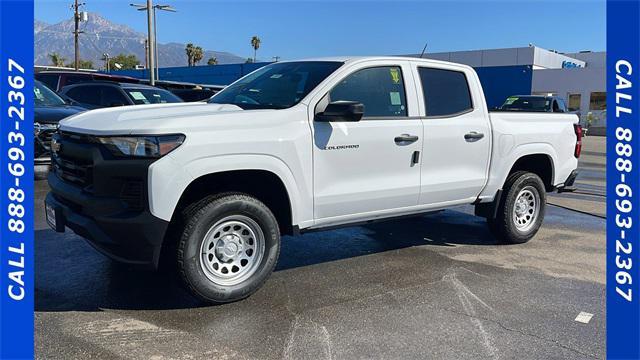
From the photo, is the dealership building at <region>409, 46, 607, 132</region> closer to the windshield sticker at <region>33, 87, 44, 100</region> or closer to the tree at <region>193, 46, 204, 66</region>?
the windshield sticker at <region>33, 87, 44, 100</region>

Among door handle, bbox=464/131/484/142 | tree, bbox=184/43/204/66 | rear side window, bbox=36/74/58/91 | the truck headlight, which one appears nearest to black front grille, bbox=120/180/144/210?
the truck headlight

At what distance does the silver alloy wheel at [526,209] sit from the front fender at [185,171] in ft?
10.6

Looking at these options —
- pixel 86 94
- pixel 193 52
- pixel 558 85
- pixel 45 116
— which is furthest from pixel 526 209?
pixel 193 52

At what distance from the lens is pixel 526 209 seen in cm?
636

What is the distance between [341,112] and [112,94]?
25.9 ft

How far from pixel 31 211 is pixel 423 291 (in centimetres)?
322

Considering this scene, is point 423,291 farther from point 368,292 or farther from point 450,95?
point 450,95

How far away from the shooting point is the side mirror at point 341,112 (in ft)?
14.0

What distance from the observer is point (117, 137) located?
3.69 meters

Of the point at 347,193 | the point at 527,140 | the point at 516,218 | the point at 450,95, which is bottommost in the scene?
the point at 516,218

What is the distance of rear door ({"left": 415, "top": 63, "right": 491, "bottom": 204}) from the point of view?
519cm

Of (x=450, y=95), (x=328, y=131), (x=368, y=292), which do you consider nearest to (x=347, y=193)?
(x=328, y=131)

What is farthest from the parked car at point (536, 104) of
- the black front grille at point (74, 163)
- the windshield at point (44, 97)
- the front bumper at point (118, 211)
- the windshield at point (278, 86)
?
the front bumper at point (118, 211)

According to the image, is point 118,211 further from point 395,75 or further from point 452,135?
point 452,135
